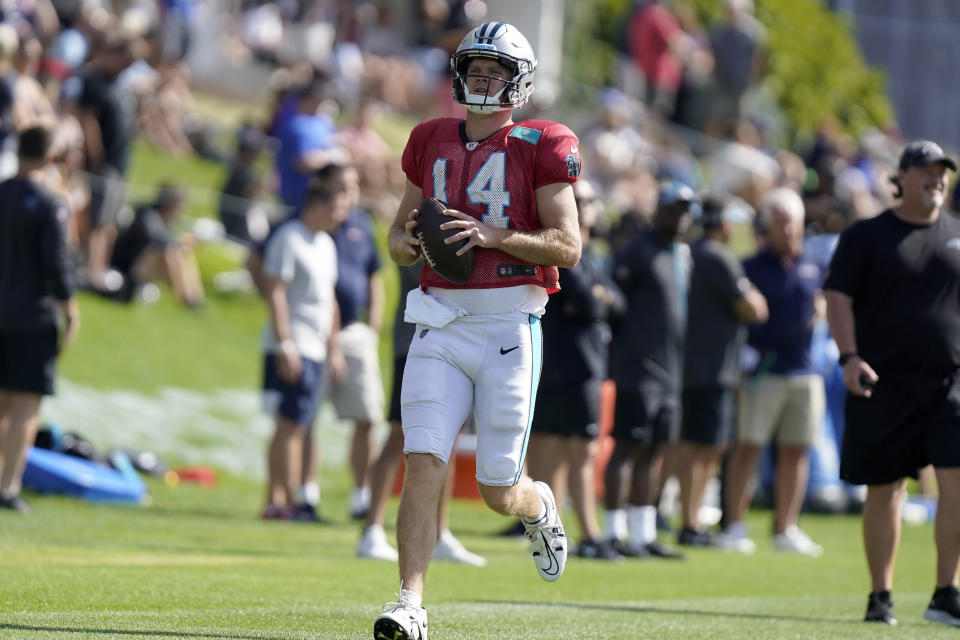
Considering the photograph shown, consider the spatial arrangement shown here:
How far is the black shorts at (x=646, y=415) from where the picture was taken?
10.3 m

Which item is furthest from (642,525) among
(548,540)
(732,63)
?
(732,63)

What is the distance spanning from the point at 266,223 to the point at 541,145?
12148 millimetres

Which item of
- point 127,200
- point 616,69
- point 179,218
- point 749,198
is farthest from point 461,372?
point 616,69

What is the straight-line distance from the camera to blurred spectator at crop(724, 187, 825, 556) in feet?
38.2

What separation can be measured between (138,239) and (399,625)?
11.6 m

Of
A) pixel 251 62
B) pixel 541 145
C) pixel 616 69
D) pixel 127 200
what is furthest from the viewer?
pixel 616 69

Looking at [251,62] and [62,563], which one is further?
[251,62]

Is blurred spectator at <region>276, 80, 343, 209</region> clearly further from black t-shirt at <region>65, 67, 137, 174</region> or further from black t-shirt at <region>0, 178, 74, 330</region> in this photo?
black t-shirt at <region>0, 178, 74, 330</region>

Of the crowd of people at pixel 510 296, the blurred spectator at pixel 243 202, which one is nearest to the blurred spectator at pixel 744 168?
the crowd of people at pixel 510 296

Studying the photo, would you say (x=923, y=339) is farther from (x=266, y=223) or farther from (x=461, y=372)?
(x=266, y=223)

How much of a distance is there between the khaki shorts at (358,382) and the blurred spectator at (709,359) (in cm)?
233

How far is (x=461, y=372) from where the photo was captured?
6016 mm

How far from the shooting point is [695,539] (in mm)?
11281

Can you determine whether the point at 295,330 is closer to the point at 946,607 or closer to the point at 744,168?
the point at 946,607
